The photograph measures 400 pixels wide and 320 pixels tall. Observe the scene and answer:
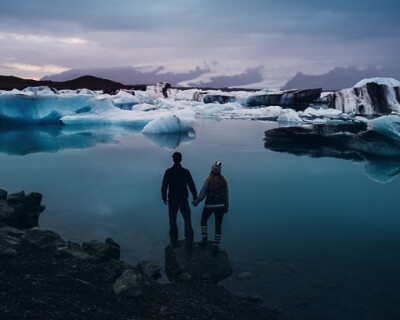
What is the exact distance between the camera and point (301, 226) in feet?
23.0

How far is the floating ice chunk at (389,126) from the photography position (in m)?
15.6

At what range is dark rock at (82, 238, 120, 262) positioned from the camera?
5168 millimetres

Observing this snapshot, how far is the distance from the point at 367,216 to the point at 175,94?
5721 cm

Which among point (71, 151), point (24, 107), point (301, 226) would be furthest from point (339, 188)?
point (24, 107)

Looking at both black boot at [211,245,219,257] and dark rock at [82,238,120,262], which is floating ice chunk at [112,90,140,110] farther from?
black boot at [211,245,219,257]

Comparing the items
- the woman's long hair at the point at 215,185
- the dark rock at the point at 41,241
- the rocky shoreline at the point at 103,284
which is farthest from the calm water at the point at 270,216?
the woman's long hair at the point at 215,185

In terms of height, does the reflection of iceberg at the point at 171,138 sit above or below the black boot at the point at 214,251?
above

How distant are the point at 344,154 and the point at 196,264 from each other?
13180 mm

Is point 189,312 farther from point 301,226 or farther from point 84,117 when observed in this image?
point 84,117

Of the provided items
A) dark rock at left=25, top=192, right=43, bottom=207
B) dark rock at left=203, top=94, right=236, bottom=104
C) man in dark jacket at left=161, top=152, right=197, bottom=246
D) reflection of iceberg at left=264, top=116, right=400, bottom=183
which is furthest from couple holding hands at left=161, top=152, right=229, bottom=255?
dark rock at left=203, top=94, right=236, bottom=104

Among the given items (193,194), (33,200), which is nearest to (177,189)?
(193,194)

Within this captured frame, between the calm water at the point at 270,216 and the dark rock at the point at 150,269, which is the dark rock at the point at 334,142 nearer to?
the calm water at the point at 270,216

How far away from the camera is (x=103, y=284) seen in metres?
4.46

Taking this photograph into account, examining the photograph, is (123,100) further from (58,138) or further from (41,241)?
(41,241)
